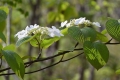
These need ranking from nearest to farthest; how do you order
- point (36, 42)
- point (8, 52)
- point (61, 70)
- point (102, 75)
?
1. point (8, 52)
2. point (36, 42)
3. point (61, 70)
4. point (102, 75)

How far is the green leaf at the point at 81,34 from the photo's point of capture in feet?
2.07

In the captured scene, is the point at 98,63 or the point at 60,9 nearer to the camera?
the point at 98,63

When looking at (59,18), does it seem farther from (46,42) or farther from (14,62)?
(14,62)

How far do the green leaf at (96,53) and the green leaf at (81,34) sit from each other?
0.8 inches

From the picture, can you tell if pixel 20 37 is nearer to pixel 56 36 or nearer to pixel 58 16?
pixel 56 36

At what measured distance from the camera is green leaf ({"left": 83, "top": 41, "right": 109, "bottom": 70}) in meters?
0.62

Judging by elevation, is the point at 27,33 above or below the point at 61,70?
above

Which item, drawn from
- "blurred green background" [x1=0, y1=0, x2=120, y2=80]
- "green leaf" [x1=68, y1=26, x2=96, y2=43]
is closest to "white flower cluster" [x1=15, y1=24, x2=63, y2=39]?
"green leaf" [x1=68, y1=26, x2=96, y2=43]

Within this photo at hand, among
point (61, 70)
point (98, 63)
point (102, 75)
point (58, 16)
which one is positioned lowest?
point (102, 75)

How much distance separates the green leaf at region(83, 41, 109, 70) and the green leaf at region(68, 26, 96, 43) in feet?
0.07

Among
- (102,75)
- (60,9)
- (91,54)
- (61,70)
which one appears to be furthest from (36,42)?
(102,75)

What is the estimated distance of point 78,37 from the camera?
63 cm

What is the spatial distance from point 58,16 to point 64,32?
800 mm

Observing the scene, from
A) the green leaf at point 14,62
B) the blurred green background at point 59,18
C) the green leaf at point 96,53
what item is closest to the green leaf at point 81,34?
the green leaf at point 96,53
